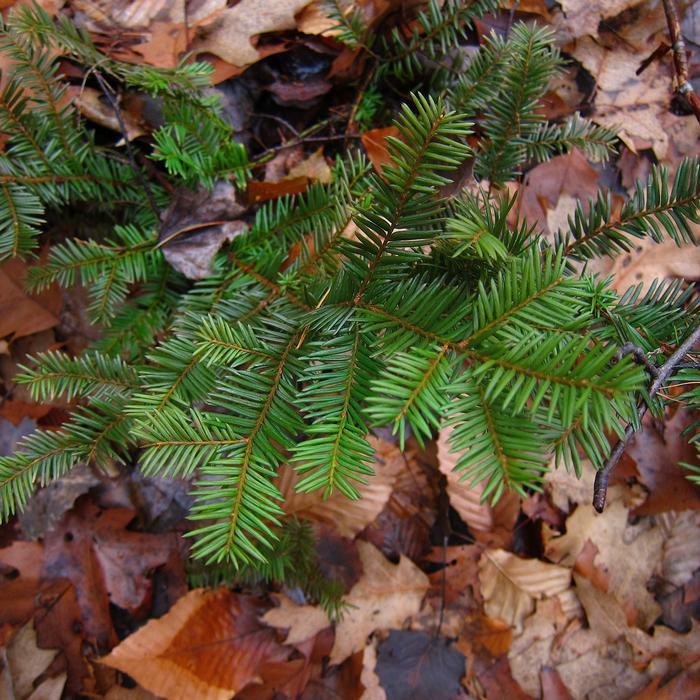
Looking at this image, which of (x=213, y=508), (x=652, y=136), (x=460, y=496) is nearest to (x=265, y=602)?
(x=460, y=496)

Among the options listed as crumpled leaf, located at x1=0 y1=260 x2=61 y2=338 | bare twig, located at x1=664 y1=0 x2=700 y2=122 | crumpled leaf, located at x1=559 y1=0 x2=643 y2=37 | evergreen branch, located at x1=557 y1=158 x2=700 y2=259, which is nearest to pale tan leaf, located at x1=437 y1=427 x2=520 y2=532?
evergreen branch, located at x1=557 y1=158 x2=700 y2=259

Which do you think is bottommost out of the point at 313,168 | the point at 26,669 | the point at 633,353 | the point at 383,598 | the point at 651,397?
the point at 383,598

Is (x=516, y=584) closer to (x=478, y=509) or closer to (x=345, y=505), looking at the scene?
(x=478, y=509)

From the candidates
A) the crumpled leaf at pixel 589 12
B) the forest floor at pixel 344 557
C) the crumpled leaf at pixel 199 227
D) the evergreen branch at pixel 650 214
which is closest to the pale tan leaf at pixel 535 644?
the forest floor at pixel 344 557

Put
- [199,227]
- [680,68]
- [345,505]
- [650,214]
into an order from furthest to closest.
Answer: [345,505] → [199,227] → [680,68] → [650,214]

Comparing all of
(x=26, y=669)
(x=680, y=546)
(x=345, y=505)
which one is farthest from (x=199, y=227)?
(x=680, y=546)

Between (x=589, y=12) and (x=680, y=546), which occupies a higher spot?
(x=589, y=12)

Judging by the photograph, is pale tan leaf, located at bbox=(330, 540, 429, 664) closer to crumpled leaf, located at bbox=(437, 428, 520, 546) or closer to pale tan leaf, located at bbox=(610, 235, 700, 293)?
crumpled leaf, located at bbox=(437, 428, 520, 546)
